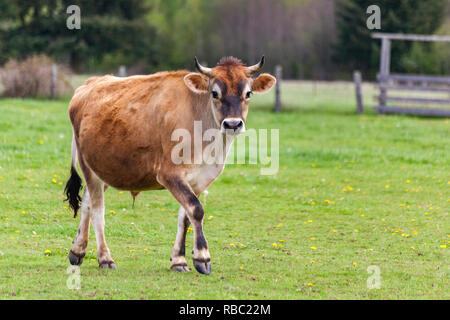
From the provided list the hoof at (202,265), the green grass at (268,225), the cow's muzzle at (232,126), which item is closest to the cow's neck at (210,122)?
the cow's muzzle at (232,126)

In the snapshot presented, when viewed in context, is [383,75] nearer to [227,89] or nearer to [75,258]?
[227,89]

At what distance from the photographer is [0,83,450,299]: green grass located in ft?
23.3

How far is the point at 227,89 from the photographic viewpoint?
754cm

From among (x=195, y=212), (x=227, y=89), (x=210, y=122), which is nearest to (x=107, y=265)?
(x=195, y=212)

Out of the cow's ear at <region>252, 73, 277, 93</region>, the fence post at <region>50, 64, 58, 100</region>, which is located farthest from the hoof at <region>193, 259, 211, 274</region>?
the fence post at <region>50, 64, 58, 100</region>

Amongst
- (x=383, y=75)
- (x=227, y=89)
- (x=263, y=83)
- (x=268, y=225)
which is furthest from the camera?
(x=383, y=75)

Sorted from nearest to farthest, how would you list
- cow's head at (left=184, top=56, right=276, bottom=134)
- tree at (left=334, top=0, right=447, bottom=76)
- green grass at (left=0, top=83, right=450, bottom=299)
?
1. green grass at (left=0, top=83, right=450, bottom=299)
2. cow's head at (left=184, top=56, right=276, bottom=134)
3. tree at (left=334, top=0, right=447, bottom=76)

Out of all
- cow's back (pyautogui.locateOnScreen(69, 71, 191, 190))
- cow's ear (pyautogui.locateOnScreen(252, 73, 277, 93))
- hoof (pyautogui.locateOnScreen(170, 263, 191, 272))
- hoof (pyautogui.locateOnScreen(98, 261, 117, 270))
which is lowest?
hoof (pyautogui.locateOnScreen(98, 261, 117, 270))

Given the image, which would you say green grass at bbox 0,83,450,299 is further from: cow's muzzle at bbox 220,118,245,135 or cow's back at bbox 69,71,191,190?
cow's muzzle at bbox 220,118,245,135

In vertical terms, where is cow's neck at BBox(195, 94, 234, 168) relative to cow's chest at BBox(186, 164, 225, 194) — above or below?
above

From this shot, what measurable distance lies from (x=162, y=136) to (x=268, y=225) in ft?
11.4

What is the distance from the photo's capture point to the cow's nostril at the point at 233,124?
284 inches
